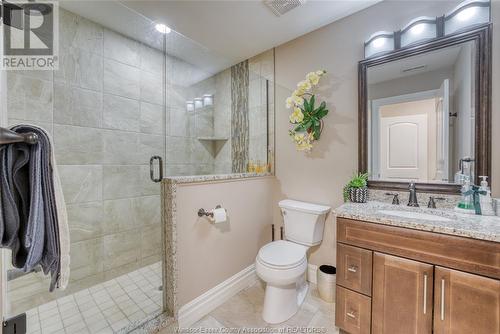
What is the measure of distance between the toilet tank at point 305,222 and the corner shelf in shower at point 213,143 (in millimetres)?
1033

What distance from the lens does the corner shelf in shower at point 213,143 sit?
2.52 m

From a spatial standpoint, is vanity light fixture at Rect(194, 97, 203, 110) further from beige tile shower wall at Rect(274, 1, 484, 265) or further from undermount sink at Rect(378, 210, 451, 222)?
undermount sink at Rect(378, 210, 451, 222)

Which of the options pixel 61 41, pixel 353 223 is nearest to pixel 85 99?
pixel 61 41

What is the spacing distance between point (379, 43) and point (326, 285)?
2005mm

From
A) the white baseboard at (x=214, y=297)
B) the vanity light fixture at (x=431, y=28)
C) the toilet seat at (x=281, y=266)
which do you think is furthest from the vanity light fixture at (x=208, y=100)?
the white baseboard at (x=214, y=297)

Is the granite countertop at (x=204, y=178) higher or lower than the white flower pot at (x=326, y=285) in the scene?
higher

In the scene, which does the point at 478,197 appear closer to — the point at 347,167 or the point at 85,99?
the point at 347,167

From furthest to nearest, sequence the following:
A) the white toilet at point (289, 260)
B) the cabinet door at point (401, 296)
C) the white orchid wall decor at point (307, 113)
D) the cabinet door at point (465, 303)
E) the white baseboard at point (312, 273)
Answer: the white baseboard at point (312, 273) < the white orchid wall decor at point (307, 113) < the white toilet at point (289, 260) < the cabinet door at point (401, 296) < the cabinet door at point (465, 303)

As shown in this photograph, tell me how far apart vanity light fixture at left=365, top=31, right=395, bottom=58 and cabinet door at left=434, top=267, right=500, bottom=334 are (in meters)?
1.56

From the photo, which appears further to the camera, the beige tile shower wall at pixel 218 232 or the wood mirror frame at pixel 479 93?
the beige tile shower wall at pixel 218 232

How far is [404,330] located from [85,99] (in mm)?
2789

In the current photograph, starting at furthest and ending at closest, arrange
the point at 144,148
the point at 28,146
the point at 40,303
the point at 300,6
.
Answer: the point at 144,148 < the point at 300,6 < the point at 40,303 < the point at 28,146

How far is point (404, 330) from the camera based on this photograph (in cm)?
118

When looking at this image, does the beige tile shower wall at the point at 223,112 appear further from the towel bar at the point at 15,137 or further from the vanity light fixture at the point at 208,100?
the towel bar at the point at 15,137
